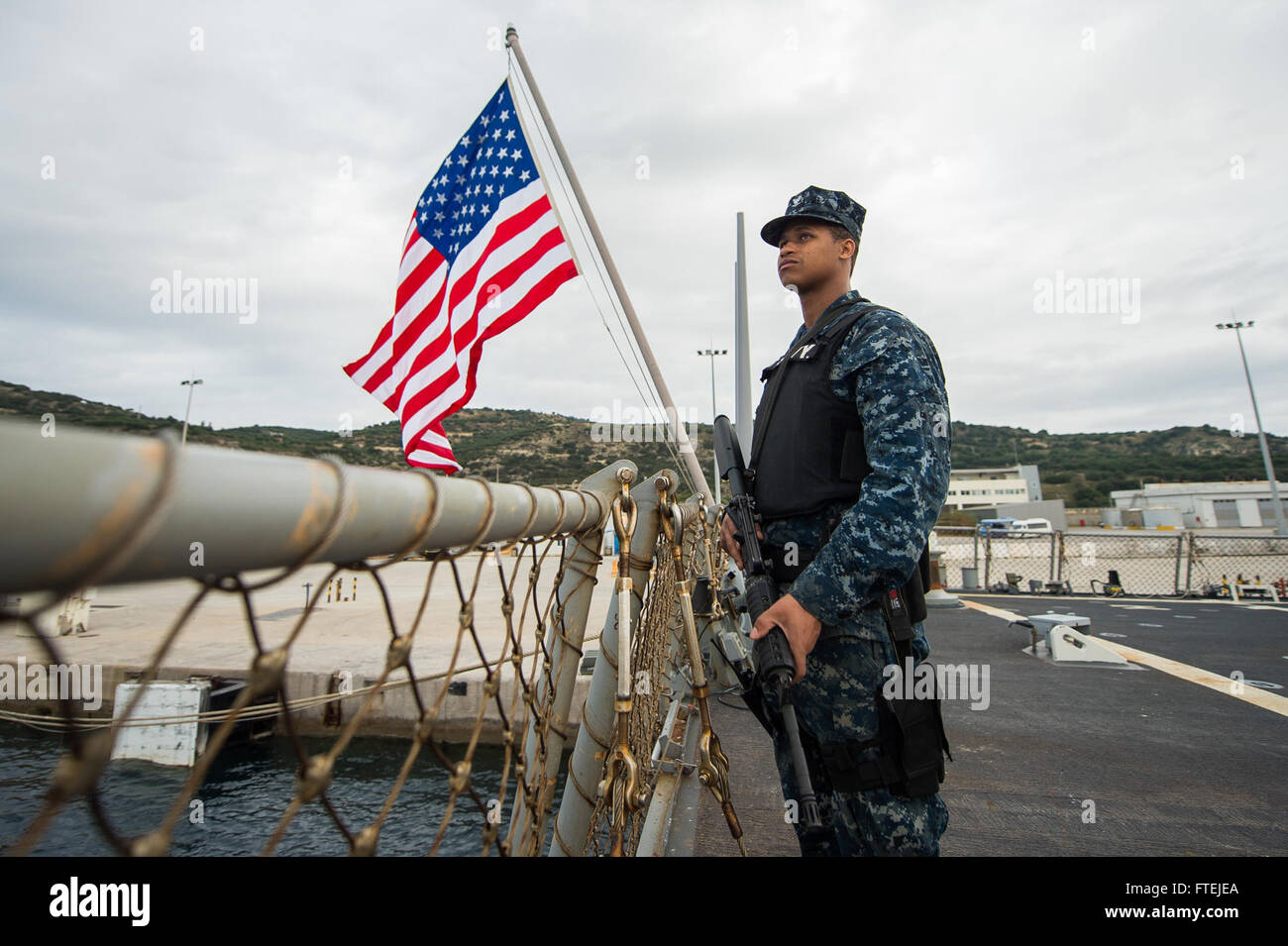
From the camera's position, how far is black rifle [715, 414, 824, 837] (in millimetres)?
1707

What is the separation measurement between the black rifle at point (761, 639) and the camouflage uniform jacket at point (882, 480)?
0.50ft

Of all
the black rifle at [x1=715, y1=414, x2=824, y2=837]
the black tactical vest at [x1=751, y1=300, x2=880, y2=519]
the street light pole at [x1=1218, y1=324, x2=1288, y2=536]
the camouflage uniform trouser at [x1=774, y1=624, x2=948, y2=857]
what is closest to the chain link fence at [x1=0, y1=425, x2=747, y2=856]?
the black rifle at [x1=715, y1=414, x2=824, y2=837]

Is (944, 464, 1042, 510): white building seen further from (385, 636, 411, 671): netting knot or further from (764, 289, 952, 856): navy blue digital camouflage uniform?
(385, 636, 411, 671): netting knot

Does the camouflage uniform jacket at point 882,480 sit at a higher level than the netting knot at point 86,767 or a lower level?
higher

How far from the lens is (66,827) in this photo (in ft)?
32.7

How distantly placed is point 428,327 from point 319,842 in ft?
24.2

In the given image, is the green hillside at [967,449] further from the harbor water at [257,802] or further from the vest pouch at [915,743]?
the vest pouch at [915,743]

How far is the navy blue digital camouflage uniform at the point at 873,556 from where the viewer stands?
170 centimetres

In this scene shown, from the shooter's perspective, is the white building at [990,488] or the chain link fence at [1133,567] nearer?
the chain link fence at [1133,567]

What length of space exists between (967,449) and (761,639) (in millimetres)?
114060

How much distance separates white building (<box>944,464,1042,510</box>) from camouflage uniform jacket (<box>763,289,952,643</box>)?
267 feet

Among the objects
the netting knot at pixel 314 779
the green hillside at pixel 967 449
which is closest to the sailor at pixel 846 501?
the netting knot at pixel 314 779

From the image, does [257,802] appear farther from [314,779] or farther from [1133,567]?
[1133,567]

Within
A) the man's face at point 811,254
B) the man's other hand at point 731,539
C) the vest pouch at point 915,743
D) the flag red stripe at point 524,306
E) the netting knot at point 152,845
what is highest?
the flag red stripe at point 524,306
